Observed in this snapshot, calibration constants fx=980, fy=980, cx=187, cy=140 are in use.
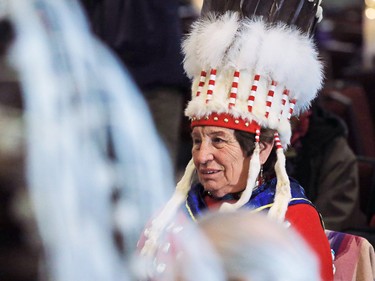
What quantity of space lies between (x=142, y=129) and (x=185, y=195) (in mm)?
2071

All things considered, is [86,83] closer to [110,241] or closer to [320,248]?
[110,241]

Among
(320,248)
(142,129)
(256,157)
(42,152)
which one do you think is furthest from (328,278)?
(142,129)

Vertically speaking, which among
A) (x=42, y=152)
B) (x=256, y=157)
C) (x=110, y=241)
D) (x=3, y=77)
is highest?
(x=256, y=157)

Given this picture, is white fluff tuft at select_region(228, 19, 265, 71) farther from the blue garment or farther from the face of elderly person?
the blue garment

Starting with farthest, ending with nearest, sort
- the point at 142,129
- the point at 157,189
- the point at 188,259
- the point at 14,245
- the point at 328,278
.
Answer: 1. the point at 142,129
2. the point at 157,189
3. the point at 14,245
4. the point at 328,278
5. the point at 188,259

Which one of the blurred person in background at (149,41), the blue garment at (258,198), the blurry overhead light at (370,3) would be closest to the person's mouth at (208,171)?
the blue garment at (258,198)

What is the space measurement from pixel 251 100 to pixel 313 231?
49cm

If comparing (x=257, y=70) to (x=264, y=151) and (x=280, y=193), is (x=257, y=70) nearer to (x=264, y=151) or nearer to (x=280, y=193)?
(x=264, y=151)

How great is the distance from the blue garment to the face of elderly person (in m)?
0.06

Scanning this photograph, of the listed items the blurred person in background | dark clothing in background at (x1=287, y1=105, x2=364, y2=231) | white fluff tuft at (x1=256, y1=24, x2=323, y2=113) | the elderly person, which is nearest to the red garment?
the elderly person

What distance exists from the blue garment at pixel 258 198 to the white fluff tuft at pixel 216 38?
1.51ft

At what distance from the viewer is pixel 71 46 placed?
17.8 ft

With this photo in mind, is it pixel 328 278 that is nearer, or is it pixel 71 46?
pixel 328 278

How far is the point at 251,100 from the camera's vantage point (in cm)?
336
